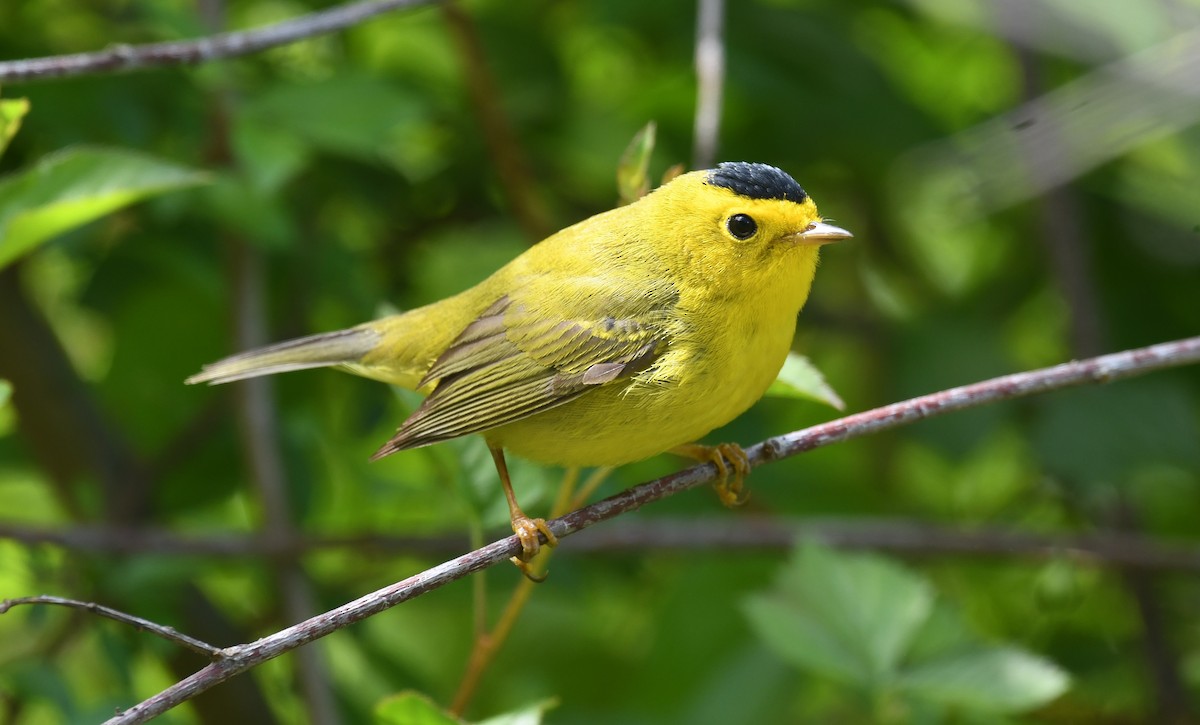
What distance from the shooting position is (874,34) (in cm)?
477

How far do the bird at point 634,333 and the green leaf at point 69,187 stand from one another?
742 millimetres

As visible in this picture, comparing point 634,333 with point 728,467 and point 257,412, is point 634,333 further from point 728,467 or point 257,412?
point 257,412

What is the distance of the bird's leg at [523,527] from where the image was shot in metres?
2.60

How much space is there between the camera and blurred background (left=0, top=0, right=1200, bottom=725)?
3.33 m

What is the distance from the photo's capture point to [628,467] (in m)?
3.85

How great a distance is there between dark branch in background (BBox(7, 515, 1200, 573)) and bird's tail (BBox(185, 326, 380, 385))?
1.65ft

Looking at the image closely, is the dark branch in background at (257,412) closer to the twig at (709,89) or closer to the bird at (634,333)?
the bird at (634,333)

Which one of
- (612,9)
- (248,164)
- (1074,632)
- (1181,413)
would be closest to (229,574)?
(248,164)

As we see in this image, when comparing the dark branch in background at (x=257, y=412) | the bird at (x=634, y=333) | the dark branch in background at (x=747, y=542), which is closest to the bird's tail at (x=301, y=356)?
the bird at (x=634, y=333)

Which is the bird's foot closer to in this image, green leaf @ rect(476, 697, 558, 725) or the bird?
the bird

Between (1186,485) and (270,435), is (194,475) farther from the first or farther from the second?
(1186,485)

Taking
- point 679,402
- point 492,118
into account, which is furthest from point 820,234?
point 492,118

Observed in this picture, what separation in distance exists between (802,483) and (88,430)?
7.58ft

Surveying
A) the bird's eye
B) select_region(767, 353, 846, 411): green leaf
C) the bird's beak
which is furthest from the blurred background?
select_region(767, 353, 846, 411): green leaf
